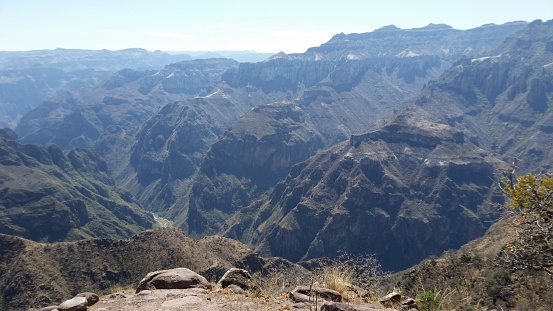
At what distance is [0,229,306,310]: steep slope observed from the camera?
80.1 metres

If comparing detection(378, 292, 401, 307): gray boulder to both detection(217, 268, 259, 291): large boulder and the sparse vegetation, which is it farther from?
detection(217, 268, 259, 291): large boulder

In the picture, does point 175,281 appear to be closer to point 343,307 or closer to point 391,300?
point 343,307

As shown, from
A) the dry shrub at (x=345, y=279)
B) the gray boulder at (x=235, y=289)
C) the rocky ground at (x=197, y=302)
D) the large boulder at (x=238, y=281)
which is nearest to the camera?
the rocky ground at (x=197, y=302)

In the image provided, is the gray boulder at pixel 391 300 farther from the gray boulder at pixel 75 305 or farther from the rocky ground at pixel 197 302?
the gray boulder at pixel 75 305

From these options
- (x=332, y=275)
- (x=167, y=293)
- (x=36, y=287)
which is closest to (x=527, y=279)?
(x=332, y=275)

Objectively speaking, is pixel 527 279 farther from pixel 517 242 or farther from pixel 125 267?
pixel 125 267

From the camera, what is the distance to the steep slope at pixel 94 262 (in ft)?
263

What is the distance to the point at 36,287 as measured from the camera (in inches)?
3162

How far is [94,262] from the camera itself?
289ft

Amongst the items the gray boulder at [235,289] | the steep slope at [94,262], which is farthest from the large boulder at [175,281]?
the steep slope at [94,262]

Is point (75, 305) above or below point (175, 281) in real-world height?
above

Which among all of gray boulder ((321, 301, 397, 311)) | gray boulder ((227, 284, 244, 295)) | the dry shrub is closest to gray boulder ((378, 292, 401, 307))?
the dry shrub

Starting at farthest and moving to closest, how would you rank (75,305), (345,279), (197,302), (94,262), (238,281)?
(94,262) → (238,281) → (345,279) → (75,305) → (197,302)

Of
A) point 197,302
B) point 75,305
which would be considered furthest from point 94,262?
point 197,302
